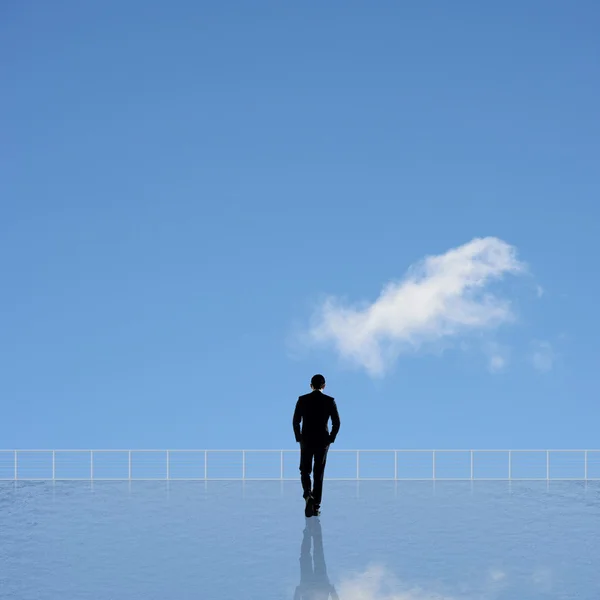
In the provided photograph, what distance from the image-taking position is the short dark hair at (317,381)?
21.1 ft

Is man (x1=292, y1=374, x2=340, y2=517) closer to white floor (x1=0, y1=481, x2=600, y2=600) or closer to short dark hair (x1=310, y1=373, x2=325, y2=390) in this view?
short dark hair (x1=310, y1=373, x2=325, y2=390)

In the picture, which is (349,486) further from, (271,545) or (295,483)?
(271,545)

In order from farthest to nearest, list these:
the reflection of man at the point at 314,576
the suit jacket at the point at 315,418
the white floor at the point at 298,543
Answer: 1. the suit jacket at the point at 315,418
2. the white floor at the point at 298,543
3. the reflection of man at the point at 314,576

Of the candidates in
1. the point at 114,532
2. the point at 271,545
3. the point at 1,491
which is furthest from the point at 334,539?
the point at 1,491

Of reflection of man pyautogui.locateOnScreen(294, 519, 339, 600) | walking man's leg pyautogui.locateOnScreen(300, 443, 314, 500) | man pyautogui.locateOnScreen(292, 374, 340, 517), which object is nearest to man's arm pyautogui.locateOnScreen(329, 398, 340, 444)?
man pyautogui.locateOnScreen(292, 374, 340, 517)

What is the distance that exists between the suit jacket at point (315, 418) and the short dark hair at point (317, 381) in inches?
1.9

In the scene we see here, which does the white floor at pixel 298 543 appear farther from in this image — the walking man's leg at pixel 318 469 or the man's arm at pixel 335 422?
the man's arm at pixel 335 422

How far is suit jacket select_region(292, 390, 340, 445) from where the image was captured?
643 cm

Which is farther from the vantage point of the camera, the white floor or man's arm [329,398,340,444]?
man's arm [329,398,340,444]

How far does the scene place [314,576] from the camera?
Answer: 14.8 ft

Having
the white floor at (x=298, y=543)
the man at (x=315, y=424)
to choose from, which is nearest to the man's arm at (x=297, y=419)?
the man at (x=315, y=424)

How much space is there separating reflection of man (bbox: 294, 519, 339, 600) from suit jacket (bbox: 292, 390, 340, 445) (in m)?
0.81

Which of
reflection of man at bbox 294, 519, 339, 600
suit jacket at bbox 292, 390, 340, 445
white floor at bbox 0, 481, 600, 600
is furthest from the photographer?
suit jacket at bbox 292, 390, 340, 445

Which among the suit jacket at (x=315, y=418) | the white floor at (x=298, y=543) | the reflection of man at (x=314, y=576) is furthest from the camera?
the suit jacket at (x=315, y=418)
